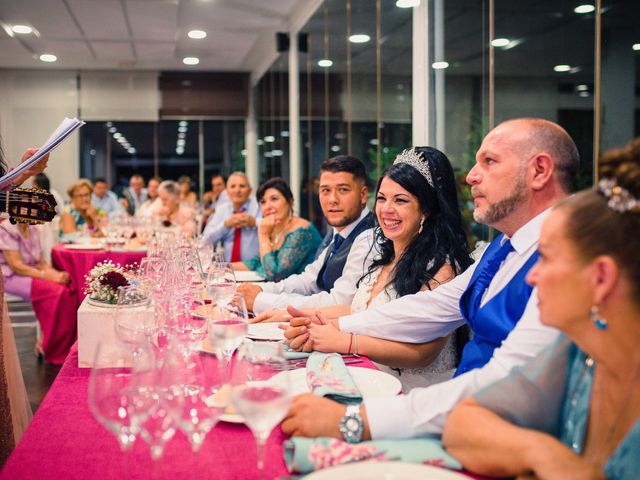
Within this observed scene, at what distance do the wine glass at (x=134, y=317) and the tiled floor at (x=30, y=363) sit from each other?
2427 mm

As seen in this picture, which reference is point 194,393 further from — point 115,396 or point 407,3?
point 407,3

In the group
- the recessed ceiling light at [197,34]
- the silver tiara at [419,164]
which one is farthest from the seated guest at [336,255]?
the recessed ceiling light at [197,34]

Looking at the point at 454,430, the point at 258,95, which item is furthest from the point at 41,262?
the point at 258,95

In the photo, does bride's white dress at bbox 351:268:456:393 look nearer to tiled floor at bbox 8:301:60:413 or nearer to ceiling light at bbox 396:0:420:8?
ceiling light at bbox 396:0:420:8

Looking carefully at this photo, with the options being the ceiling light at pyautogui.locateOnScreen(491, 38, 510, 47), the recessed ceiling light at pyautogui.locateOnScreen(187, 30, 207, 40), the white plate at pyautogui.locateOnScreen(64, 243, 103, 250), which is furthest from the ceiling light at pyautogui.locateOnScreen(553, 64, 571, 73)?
the recessed ceiling light at pyautogui.locateOnScreen(187, 30, 207, 40)

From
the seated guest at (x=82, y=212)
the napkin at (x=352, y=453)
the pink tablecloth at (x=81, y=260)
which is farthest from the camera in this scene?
the seated guest at (x=82, y=212)

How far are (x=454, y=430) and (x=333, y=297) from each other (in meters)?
1.97

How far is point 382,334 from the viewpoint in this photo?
7.71 feet

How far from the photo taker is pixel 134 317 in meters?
1.93

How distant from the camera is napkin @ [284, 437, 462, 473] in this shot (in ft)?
4.04

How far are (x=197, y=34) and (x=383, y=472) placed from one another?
8.62 metres

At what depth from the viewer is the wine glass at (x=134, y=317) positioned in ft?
5.27

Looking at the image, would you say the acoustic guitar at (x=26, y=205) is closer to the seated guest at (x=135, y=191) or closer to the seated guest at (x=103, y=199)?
the seated guest at (x=103, y=199)

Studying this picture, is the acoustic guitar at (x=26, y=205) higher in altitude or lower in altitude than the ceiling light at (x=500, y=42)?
lower
